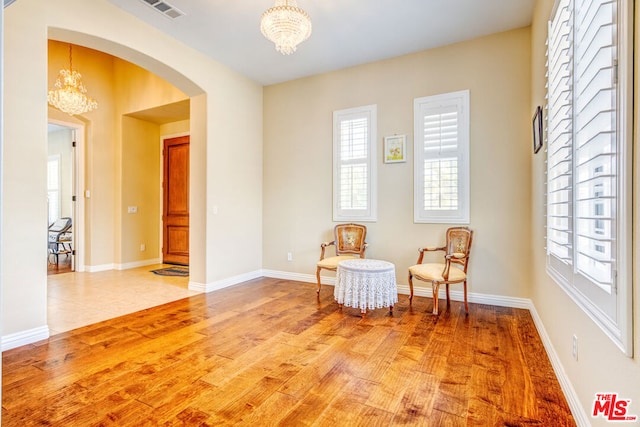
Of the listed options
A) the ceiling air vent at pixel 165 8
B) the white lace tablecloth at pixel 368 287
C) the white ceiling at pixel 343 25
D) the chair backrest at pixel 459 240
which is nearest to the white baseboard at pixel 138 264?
the white ceiling at pixel 343 25

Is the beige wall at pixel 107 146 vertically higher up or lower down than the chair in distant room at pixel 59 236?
higher up

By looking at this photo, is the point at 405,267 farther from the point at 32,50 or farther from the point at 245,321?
the point at 32,50

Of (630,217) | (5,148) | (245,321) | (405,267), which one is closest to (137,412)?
(245,321)

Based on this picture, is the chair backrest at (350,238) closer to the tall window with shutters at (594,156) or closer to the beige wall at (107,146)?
the beige wall at (107,146)

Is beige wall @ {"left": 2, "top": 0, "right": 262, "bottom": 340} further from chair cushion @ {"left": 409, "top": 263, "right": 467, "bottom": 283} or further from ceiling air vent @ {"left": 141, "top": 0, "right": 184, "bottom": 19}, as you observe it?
chair cushion @ {"left": 409, "top": 263, "right": 467, "bottom": 283}

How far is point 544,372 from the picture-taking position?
226 cm

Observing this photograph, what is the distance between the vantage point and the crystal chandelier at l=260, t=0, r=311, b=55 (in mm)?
2727

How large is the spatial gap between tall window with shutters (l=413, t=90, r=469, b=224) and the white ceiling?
76cm

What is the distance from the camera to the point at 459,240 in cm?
387

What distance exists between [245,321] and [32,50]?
3.02m

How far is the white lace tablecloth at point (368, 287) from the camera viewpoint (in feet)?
11.0

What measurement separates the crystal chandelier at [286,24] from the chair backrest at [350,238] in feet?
8.09

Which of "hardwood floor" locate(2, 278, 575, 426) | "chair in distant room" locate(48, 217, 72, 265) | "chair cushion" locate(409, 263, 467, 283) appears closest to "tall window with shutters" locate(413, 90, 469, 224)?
"chair cushion" locate(409, 263, 467, 283)

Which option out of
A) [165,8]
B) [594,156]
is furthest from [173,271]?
[594,156]
